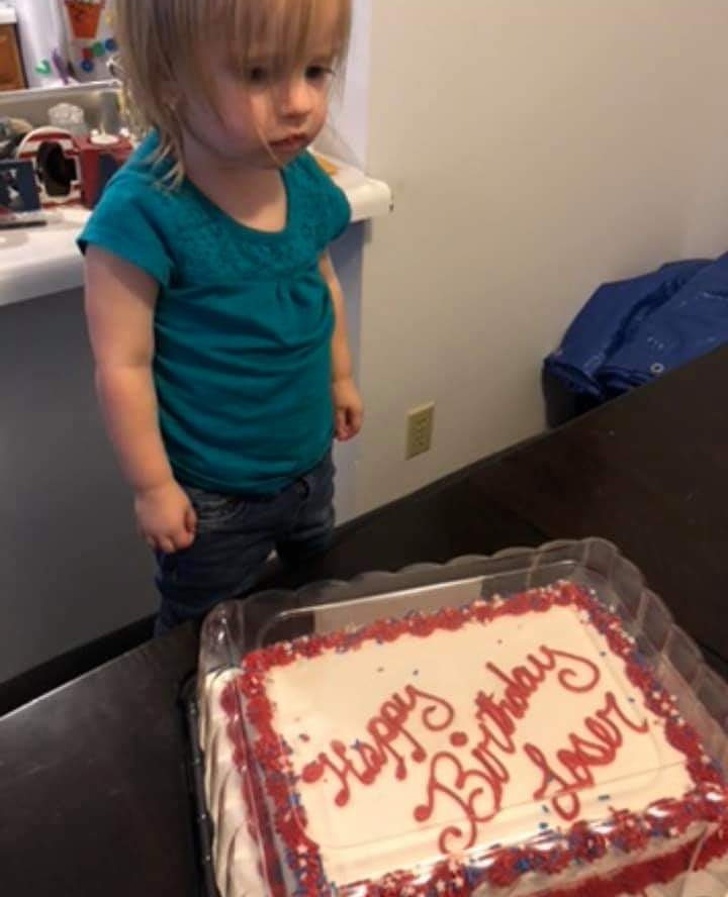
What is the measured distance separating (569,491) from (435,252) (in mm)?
593

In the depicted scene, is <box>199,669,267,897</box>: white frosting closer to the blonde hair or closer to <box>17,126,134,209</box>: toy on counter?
the blonde hair

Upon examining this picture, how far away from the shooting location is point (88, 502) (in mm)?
1266

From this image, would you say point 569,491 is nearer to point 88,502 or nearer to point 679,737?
point 679,737

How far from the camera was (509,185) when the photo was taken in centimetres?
145

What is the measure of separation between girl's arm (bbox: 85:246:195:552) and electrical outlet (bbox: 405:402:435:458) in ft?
2.68

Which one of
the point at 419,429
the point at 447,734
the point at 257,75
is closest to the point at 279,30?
the point at 257,75

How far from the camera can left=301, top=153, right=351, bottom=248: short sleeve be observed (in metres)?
0.85

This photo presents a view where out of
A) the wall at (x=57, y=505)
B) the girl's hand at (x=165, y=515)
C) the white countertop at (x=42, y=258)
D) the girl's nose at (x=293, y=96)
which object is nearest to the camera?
the girl's nose at (x=293, y=96)

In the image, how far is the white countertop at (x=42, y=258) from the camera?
0.91 m

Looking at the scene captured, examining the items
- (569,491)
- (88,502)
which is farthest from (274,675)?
(88,502)

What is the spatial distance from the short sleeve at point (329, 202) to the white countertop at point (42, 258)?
0.27 m

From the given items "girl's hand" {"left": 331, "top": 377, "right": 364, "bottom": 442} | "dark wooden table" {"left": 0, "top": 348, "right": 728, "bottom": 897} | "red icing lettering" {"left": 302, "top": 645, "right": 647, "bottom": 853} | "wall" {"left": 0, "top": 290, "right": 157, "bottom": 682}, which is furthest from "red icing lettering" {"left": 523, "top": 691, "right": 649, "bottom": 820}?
"wall" {"left": 0, "top": 290, "right": 157, "bottom": 682}

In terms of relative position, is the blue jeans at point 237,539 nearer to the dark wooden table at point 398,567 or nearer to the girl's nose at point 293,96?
the dark wooden table at point 398,567

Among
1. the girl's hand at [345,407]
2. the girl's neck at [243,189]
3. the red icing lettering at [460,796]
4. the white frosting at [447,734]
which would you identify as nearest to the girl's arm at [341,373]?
the girl's hand at [345,407]
